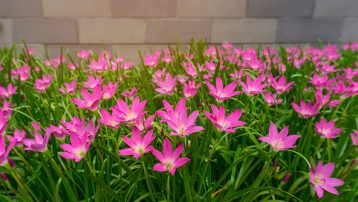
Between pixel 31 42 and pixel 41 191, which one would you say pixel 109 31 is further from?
pixel 41 191

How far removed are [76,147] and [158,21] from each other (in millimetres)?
2252

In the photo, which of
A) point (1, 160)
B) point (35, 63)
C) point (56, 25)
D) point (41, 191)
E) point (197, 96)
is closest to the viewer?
point (1, 160)

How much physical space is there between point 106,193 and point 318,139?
673 millimetres

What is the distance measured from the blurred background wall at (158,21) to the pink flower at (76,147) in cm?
225

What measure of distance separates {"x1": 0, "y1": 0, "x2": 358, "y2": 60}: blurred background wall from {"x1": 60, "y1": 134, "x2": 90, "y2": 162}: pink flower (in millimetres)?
2247

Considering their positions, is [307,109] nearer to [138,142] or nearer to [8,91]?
[138,142]

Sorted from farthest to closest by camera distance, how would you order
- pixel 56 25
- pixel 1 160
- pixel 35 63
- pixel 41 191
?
pixel 56 25 < pixel 35 63 < pixel 41 191 < pixel 1 160

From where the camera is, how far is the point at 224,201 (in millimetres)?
688

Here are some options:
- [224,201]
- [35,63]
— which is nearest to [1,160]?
[224,201]

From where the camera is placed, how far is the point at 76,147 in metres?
0.63

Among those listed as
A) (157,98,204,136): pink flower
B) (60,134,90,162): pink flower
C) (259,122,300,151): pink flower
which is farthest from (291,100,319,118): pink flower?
(60,134,90,162): pink flower

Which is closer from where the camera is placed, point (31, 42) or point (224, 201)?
point (224, 201)

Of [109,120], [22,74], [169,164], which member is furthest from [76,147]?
[22,74]

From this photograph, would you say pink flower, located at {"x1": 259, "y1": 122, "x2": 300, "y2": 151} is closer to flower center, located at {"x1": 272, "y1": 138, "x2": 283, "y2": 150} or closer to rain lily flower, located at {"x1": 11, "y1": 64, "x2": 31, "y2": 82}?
flower center, located at {"x1": 272, "y1": 138, "x2": 283, "y2": 150}
